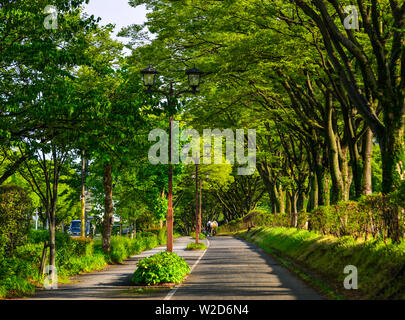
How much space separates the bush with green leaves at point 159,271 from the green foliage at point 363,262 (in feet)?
15.1

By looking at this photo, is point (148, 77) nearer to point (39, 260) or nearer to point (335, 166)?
point (39, 260)

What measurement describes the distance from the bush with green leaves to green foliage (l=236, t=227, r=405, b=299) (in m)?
4.59

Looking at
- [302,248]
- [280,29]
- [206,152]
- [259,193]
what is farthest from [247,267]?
[259,193]

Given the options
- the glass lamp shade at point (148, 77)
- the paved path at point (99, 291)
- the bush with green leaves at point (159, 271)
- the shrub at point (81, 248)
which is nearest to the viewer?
the paved path at point (99, 291)

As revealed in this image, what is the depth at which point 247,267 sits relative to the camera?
21.3 m

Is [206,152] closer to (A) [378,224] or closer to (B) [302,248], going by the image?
(B) [302,248]

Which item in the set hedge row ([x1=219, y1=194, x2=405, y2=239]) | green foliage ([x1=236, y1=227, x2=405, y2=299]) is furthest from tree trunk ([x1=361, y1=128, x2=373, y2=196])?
green foliage ([x1=236, y1=227, x2=405, y2=299])

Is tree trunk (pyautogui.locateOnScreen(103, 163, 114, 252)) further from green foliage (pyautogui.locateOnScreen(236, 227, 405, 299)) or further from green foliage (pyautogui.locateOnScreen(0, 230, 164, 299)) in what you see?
green foliage (pyautogui.locateOnScreen(236, 227, 405, 299))

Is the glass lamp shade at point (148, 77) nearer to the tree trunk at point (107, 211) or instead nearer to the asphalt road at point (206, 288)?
the asphalt road at point (206, 288)

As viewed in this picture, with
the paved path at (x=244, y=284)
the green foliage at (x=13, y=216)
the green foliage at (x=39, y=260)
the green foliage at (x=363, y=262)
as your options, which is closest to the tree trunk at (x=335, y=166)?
the green foliage at (x=363, y=262)

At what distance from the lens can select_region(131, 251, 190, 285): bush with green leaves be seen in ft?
53.6

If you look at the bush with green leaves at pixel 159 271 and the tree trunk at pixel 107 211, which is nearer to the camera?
the bush with green leaves at pixel 159 271

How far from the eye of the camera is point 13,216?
16.9m

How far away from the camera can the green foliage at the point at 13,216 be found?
16719 mm
